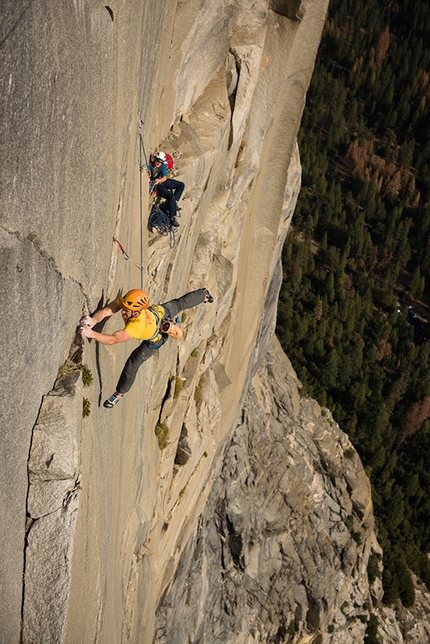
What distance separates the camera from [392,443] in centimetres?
5122

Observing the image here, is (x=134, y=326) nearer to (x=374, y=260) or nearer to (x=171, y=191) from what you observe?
(x=171, y=191)

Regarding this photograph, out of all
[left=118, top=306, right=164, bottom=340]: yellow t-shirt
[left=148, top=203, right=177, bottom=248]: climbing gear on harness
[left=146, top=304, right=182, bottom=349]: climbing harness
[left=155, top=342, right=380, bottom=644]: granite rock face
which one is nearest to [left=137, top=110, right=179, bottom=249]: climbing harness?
[left=148, top=203, right=177, bottom=248]: climbing gear on harness

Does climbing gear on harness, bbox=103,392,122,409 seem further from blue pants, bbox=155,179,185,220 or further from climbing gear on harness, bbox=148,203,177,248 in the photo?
blue pants, bbox=155,179,185,220

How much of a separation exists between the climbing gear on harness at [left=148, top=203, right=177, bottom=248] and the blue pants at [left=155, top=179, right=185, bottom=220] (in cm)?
13

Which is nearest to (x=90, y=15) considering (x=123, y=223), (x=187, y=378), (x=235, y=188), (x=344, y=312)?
(x=123, y=223)

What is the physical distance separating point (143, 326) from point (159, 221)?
98.1 inches

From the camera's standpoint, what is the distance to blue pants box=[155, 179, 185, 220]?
34.3 feet

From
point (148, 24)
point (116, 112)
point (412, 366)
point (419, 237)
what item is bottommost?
point (116, 112)

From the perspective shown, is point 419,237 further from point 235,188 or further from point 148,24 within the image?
point 148,24

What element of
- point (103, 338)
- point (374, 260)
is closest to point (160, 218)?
point (103, 338)

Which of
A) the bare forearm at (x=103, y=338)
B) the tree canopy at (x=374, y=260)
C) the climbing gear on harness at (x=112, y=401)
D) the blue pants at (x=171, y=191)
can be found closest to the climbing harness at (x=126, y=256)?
the bare forearm at (x=103, y=338)

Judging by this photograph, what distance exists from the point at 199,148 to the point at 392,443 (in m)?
44.0

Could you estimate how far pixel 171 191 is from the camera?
1056 centimetres

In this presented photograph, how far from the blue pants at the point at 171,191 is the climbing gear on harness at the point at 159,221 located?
0.13 metres
